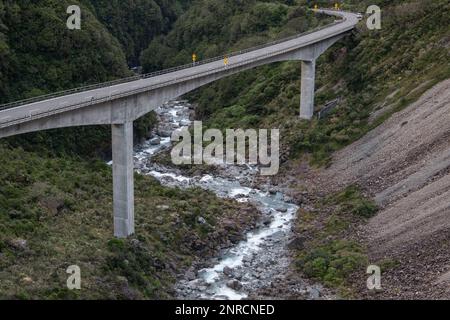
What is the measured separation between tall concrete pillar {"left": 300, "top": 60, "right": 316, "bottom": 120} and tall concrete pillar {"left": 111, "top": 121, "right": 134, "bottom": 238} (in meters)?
28.4

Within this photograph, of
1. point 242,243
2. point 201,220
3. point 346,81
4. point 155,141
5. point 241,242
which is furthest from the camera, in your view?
point 155,141

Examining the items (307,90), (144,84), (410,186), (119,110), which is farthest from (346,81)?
(119,110)

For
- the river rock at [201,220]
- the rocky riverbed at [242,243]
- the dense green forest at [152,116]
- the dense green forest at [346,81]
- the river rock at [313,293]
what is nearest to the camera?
the river rock at [313,293]

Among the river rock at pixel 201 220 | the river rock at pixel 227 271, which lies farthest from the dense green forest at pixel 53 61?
the river rock at pixel 227 271

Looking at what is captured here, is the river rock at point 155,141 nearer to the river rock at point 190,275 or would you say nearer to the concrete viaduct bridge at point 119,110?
the concrete viaduct bridge at point 119,110

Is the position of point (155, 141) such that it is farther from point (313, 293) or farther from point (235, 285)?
point (313, 293)

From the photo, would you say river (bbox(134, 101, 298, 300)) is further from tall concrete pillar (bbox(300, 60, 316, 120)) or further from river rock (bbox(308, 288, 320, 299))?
tall concrete pillar (bbox(300, 60, 316, 120))

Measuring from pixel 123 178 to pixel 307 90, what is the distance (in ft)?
97.2

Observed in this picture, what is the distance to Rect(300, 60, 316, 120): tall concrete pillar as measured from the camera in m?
69.1

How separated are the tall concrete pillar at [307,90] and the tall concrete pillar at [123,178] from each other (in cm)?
2837

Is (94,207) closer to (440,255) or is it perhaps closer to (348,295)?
(348,295)

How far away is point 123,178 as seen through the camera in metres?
45.0

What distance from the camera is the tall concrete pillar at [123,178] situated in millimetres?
44625

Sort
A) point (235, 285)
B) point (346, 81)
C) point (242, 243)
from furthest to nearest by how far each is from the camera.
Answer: point (346, 81), point (242, 243), point (235, 285)
